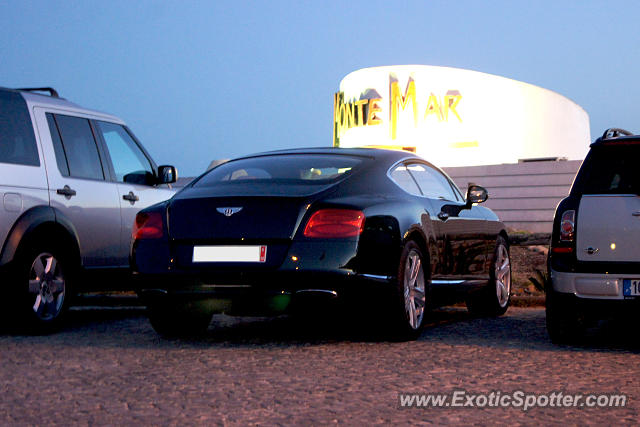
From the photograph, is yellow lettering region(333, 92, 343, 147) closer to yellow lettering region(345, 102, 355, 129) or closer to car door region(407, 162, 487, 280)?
yellow lettering region(345, 102, 355, 129)

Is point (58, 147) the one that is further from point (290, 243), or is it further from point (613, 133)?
point (613, 133)

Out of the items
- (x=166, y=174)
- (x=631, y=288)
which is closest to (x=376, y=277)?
(x=631, y=288)

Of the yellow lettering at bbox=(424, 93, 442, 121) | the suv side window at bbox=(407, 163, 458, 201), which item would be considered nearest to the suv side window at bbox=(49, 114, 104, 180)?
the suv side window at bbox=(407, 163, 458, 201)

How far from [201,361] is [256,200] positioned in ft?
3.99

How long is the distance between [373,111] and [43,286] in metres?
52.1

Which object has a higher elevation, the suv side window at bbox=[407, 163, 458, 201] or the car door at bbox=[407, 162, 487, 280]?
the suv side window at bbox=[407, 163, 458, 201]

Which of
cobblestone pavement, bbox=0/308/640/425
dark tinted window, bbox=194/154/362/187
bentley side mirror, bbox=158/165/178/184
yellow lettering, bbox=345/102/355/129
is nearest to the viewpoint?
cobblestone pavement, bbox=0/308/640/425

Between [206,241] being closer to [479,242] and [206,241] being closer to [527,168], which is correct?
[479,242]

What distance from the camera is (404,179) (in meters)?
7.98

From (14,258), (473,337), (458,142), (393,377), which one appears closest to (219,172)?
(14,258)

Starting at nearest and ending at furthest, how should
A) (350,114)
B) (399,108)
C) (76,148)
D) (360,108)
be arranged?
(76,148) < (399,108) < (360,108) < (350,114)

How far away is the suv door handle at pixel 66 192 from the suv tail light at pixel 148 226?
1.23m

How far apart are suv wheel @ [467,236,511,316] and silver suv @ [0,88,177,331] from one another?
10.2ft

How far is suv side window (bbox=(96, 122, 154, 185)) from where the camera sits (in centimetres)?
930
